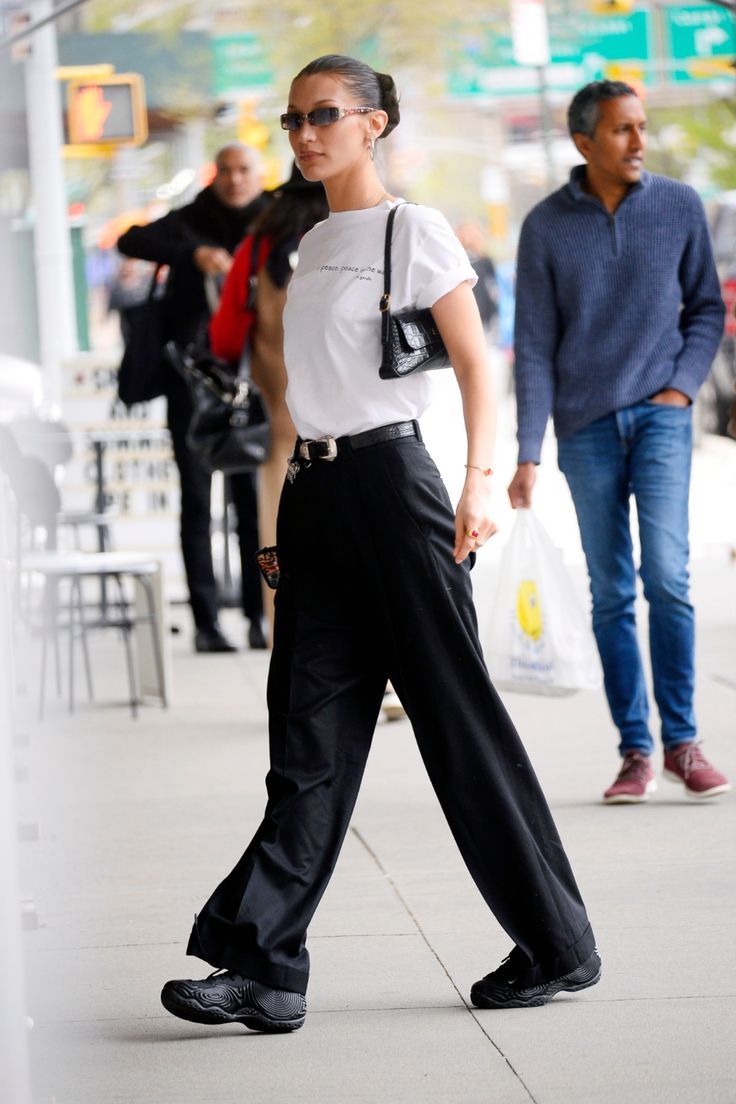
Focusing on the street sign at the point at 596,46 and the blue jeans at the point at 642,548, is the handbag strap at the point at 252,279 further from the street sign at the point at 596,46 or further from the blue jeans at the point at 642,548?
the street sign at the point at 596,46

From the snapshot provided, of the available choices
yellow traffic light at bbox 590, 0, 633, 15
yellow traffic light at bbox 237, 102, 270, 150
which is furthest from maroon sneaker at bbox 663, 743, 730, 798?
yellow traffic light at bbox 237, 102, 270, 150

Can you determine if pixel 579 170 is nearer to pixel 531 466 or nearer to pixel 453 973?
pixel 531 466

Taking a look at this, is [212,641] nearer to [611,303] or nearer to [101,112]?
[611,303]

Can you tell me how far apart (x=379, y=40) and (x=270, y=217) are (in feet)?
92.5

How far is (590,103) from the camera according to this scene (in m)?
5.99

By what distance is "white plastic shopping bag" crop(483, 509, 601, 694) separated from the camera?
588 cm

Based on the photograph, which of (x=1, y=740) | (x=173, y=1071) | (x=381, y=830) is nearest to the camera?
(x=1, y=740)

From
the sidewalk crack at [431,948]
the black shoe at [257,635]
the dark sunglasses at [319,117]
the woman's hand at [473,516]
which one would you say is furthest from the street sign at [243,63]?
the woman's hand at [473,516]

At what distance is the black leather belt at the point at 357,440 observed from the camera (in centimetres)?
393

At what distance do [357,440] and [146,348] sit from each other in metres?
6.07

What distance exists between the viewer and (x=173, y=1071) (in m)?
3.73

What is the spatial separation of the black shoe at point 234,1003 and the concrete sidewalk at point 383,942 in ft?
0.15

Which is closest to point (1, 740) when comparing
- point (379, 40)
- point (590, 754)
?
point (590, 754)

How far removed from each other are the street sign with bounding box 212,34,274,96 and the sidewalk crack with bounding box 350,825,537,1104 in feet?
99.4
